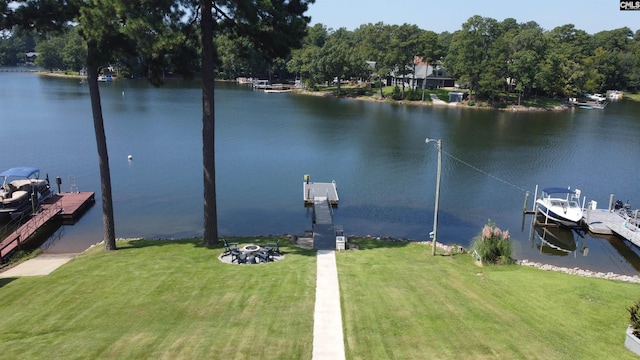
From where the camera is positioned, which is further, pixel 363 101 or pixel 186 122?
pixel 363 101

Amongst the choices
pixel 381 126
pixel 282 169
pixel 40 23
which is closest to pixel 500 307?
pixel 40 23

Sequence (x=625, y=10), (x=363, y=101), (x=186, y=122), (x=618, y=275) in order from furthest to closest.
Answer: (x=363, y=101) → (x=186, y=122) → (x=618, y=275) → (x=625, y=10)

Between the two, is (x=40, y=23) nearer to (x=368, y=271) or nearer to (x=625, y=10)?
(x=368, y=271)

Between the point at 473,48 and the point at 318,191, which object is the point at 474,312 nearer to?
the point at 318,191

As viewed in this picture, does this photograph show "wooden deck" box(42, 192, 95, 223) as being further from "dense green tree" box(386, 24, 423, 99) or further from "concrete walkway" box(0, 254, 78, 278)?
"dense green tree" box(386, 24, 423, 99)

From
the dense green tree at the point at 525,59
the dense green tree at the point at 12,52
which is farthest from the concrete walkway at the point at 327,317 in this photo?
the dense green tree at the point at 12,52
